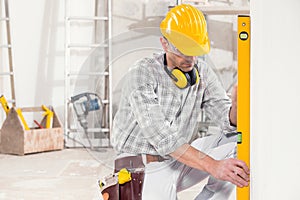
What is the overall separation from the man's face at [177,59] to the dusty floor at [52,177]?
0.45 meters

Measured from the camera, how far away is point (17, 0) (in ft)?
12.8

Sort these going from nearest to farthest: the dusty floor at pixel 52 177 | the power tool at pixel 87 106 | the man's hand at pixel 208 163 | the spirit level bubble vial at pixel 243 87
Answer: the spirit level bubble vial at pixel 243 87 → the man's hand at pixel 208 163 → the power tool at pixel 87 106 → the dusty floor at pixel 52 177

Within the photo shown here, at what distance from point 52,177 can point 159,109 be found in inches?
58.4

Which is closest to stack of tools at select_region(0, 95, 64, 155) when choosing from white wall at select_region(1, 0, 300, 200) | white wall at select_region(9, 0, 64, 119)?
white wall at select_region(9, 0, 64, 119)

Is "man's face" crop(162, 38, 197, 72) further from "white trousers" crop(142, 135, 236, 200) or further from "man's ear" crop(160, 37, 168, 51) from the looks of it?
"white trousers" crop(142, 135, 236, 200)

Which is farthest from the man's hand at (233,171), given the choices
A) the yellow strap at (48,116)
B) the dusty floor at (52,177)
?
the yellow strap at (48,116)

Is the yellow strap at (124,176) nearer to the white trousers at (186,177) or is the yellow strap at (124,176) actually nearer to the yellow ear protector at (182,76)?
the white trousers at (186,177)

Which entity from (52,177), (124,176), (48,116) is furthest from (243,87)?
(48,116)

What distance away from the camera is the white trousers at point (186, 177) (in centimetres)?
146

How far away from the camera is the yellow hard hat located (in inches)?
50.6
